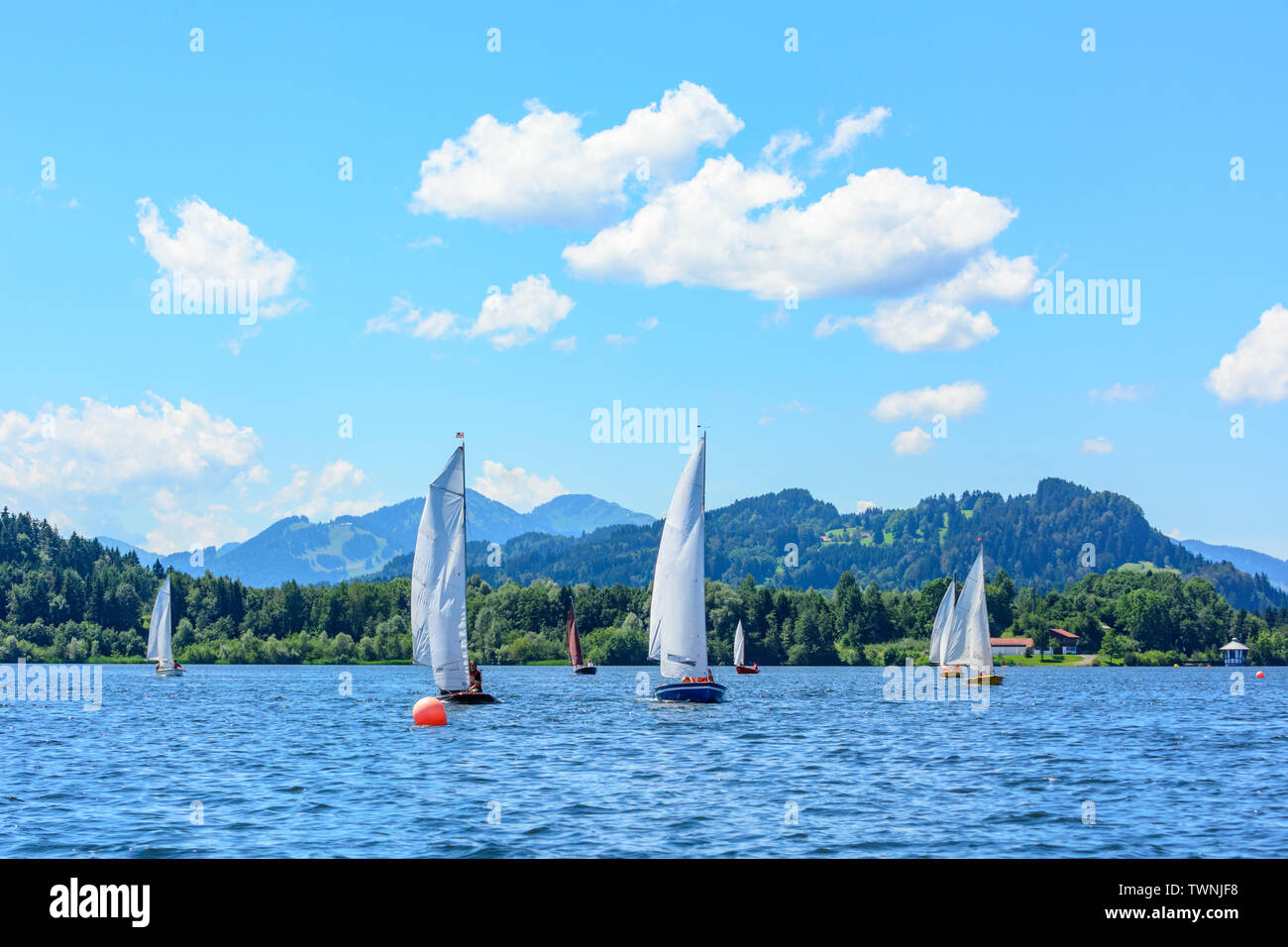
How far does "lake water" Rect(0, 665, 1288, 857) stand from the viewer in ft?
102

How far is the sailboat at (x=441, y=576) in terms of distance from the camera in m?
64.1

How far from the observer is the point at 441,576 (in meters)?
64.4

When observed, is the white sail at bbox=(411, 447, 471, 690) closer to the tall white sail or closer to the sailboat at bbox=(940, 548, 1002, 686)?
the sailboat at bbox=(940, 548, 1002, 686)

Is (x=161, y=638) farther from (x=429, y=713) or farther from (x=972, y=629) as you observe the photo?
(x=429, y=713)

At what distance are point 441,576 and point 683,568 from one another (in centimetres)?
1390

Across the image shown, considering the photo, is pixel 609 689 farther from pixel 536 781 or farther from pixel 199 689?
pixel 536 781

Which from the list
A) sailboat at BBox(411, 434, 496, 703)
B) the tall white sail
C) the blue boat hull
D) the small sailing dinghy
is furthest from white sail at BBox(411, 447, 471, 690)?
the tall white sail

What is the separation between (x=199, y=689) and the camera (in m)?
124

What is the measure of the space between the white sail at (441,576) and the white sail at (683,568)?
11249mm

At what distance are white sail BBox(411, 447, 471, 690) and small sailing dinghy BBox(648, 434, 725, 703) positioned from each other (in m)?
11.2

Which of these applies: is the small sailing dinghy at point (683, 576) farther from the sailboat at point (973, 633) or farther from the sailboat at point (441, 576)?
the sailboat at point (973, 633)

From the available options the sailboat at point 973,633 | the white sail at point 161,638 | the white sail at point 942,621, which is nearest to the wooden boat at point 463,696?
the sailboat at point 973,633
